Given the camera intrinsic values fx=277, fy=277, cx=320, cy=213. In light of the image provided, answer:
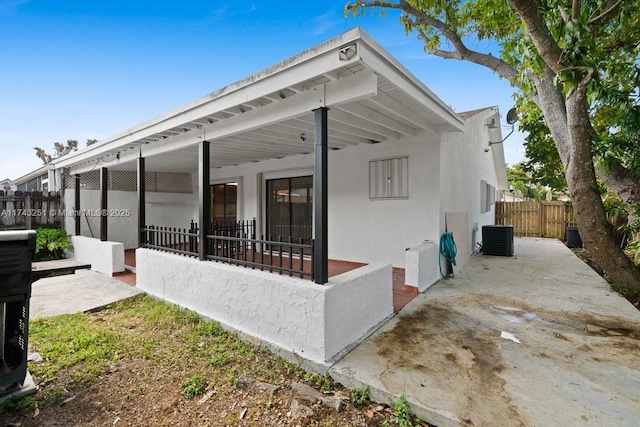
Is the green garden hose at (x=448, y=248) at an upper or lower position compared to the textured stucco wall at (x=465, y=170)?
lower

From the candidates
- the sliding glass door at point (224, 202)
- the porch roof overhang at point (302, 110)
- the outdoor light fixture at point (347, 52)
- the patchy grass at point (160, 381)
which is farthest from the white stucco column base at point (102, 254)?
the outdoor light fixture at point (347, 52)

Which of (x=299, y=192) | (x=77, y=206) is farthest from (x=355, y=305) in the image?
(x=77, y=206)

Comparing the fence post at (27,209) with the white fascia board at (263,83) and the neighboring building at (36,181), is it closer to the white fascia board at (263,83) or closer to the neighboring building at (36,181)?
the neighboring building at (36,181)

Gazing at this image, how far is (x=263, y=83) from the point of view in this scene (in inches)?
116

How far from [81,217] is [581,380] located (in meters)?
10.8

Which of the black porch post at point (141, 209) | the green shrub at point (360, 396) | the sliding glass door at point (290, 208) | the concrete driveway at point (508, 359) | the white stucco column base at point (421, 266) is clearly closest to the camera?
the concrete driveway at point (508, 359)

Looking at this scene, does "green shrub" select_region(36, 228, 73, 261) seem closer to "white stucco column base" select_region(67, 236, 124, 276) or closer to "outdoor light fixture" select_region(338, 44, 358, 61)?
"white stucco column base" select_region(67, 236, 124, 276)

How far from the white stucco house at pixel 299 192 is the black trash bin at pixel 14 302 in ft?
5.88

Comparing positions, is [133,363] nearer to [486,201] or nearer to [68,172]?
[68,172]

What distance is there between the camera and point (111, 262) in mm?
6094

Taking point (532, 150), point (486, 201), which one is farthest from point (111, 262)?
point (532, 150)

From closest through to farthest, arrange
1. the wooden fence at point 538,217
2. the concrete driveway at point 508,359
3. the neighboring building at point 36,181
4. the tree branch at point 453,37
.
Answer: the concrete driveway at point 508,359, the tree branch at point 453,37, the neighboring building at point 36,181, the wooden fence at point 538,217

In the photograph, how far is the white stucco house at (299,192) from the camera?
2783 millimetres

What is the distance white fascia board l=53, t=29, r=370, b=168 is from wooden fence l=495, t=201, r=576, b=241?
13.5 m
